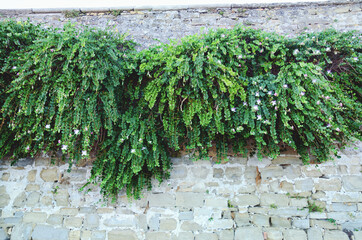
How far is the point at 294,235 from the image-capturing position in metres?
3.63

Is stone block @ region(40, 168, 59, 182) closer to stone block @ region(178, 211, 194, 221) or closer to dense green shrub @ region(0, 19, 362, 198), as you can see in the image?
dense green shrub @ region(0, 19, 362, 198)

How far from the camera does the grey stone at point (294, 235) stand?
3623mm

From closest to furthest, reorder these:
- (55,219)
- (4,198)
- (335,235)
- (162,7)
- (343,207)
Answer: (335,235) → (343,207) → (55,219) → (4,198) → (162,7)

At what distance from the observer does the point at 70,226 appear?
3.80m

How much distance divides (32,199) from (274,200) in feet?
11.2

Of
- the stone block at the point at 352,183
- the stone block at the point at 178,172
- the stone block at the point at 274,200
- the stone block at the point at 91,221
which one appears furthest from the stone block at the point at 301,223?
the stone block at the point at 91,221

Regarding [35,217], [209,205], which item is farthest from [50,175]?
[209,205]

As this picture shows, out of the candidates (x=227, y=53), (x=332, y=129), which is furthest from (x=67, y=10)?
(x=332, y=129)

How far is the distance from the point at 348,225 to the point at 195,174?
214cm

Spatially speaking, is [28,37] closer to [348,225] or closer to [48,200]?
[48,200]

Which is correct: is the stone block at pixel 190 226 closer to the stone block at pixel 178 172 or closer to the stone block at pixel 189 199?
the stone block at pixel 189 199

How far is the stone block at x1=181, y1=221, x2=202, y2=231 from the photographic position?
3.71 m

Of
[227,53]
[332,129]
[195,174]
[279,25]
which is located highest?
[279,25]

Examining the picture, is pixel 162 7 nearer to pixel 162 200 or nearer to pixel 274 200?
pixel 162 200
